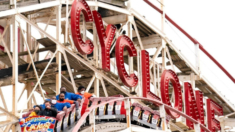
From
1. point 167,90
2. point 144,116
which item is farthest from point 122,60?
point 144,116

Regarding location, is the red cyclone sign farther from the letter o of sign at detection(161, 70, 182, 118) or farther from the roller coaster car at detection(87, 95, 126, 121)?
the roller coaster car at detection(87, 95, 126, 121)

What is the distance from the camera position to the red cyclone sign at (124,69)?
92.9 feet

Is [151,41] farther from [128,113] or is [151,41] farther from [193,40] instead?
[128,113]

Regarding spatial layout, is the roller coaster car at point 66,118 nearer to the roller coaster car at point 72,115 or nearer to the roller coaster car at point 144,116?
the roller coaster car at point 72,115

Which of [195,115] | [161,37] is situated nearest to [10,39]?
[161,37]

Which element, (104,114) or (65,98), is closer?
(104,114)

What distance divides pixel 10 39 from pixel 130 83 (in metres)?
6.39

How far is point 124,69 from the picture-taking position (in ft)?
102

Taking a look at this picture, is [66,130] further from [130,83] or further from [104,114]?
[130,83]

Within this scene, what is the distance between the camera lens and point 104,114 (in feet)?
71.4

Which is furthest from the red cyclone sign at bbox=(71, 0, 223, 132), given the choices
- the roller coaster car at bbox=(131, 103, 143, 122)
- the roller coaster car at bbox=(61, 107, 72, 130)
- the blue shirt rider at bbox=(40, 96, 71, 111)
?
the roller coaster car at bbox=(61, 107, 72, 130)

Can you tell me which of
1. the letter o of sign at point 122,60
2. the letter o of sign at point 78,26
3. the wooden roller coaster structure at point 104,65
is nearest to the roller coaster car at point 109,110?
the wooden roller coaster structure at point 104,65

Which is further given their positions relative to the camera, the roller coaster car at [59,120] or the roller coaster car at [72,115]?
the roller coaster car at [72,115]

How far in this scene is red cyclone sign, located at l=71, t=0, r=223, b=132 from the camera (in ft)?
92.9
